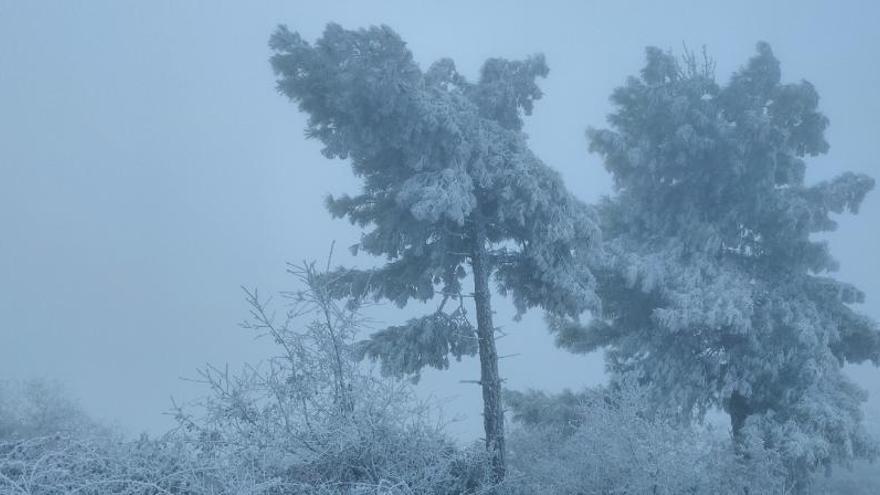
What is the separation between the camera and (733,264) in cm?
1769

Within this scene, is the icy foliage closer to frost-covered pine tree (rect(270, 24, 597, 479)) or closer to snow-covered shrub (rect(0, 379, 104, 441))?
frost-covered pine tree (rect(270, 24, 597, 479))

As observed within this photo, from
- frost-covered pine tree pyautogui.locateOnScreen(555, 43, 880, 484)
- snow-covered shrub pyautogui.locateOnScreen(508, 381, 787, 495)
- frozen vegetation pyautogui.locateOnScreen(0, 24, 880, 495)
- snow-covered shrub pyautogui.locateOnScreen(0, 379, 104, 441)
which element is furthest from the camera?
snow-covered shrub pyautogui.locateOnScreen(0, 379, 104, 441)

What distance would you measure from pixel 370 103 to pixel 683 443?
821cm

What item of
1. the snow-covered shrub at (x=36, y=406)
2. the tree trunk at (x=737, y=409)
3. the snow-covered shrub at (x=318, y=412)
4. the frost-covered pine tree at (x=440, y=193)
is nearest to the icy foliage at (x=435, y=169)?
the frost-covered pine tree at (x=440, y=193)

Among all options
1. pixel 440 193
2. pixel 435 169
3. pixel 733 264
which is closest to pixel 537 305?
pixel 435 169

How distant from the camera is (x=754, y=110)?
57.5 feet

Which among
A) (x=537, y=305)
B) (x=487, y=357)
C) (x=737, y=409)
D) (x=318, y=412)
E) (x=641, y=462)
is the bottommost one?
(x=641, y=462)

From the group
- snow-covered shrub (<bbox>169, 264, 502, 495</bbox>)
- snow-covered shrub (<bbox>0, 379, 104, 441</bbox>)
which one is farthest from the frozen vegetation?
snow-covered shrub (<bbox>0, 379, 104, 441</bbox>)

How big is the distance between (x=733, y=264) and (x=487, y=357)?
26.2ft

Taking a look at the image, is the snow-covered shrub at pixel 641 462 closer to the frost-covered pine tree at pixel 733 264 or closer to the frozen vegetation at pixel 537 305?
the frozen vegetation at pixel 537 305

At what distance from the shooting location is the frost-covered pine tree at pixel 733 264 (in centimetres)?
1565

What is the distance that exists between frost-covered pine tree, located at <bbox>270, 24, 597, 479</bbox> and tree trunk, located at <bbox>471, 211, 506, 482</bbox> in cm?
3

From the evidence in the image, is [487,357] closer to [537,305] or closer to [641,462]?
[537,305]

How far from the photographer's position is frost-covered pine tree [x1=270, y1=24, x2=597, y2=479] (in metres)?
13.1
